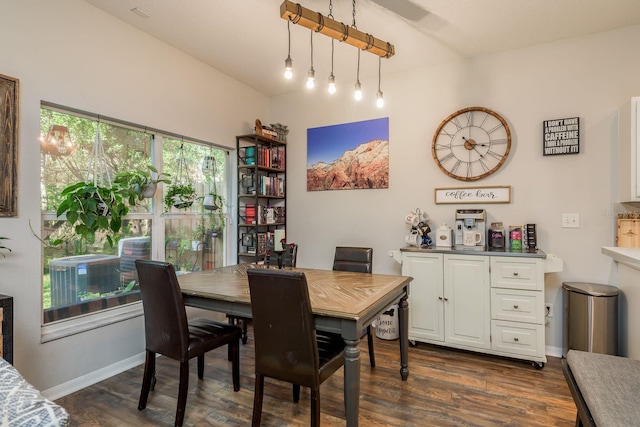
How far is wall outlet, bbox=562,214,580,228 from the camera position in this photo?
2.87 meters

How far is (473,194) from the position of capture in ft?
10.6

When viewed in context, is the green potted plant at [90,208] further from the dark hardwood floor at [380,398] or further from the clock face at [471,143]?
the clock face at [471,143]

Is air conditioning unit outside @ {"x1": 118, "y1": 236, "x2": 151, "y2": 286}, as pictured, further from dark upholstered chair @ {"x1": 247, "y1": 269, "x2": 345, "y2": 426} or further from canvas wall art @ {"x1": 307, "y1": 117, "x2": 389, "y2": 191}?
canvas wall art @ {"x1": 307, "y1": 117, "x2": 389, "y2": 191}

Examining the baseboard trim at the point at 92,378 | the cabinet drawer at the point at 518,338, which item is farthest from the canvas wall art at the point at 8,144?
the cabinet drawer at the point at 518,338

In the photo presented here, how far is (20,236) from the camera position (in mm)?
2105

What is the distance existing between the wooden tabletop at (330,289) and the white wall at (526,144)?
1.27 meters

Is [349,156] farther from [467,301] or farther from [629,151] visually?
[629,151]

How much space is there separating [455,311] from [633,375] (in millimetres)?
1670

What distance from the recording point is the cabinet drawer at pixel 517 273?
2654 mm

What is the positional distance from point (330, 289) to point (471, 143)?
2144mm

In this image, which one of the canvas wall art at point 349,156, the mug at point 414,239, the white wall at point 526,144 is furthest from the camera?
the canvas wall art at point 349,156

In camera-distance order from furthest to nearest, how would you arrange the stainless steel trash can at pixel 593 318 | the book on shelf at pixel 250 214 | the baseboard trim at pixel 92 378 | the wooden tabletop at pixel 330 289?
the book on shelf at pixel 250 214
the stainless steel trash can at pixel 593 318
the baseboard trim at pixel 92 378
the wooden tabletop at pixel 330 289

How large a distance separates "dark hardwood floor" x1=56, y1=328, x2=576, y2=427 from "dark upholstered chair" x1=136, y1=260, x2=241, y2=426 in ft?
0.68

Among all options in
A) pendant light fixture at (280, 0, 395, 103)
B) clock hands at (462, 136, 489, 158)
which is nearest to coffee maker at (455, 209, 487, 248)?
clock hands at (462, 136, 489, 158)
